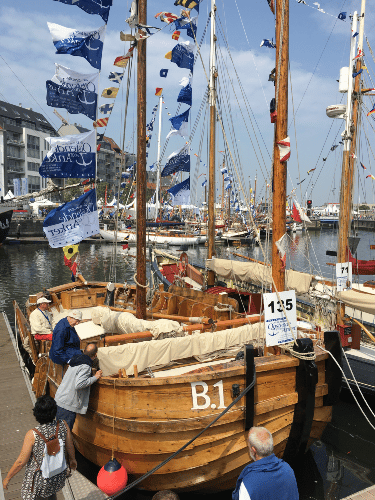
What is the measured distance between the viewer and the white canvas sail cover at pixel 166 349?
6.66 metres

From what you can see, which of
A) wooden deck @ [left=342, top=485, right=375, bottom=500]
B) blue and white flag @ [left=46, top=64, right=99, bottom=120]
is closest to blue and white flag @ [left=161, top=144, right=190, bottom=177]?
blue and white flag @ [left=46, top=64, right=99, bottom=120]

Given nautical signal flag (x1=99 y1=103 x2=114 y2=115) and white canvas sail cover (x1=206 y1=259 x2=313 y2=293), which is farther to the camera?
white canvas sail cover (x1=206 y1=259 x2=313 y2=293)

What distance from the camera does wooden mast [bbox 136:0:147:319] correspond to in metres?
9.02

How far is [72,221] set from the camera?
9570 mm

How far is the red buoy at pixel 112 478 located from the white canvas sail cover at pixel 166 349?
1413mm

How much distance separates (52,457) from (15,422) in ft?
13.4

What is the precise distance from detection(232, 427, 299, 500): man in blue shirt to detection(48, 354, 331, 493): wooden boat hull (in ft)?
8.58

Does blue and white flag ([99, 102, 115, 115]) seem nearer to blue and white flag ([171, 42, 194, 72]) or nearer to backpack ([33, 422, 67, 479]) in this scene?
blue and white flag ([171, 42, 194, 72])

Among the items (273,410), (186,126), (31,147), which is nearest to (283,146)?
(273,410)

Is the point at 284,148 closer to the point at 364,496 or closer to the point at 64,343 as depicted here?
the point at 64,343

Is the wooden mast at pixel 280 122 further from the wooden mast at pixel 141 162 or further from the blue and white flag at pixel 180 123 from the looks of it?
the blue and white flag at pixel 180 123

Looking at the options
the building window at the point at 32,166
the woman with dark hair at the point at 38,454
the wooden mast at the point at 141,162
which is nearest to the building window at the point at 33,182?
the building window at the point at 32,166

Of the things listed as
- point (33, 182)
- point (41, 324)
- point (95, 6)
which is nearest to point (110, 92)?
point (95, 6)

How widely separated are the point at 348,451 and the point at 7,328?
11.6 meters
